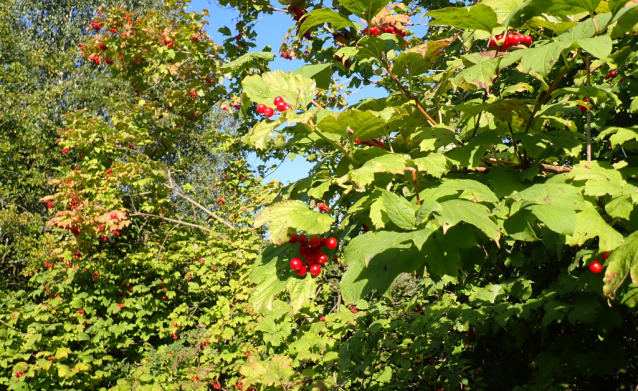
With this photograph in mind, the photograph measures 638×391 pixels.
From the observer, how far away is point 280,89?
4.73 feet

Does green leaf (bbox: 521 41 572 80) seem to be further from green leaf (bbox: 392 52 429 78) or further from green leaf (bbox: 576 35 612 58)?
green leaf (bbox: 392 52 429 78)

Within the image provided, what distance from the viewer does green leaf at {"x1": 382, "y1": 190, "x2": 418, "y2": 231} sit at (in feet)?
3.36

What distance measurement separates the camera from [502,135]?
154 cm

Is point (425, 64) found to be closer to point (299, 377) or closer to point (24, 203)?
point (299, 377)

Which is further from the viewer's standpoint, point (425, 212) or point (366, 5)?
point (366, 5)

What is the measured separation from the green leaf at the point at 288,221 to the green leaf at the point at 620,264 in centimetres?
77

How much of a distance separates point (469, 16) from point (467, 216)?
0.62m

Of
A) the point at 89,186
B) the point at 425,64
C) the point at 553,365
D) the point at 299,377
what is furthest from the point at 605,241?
the point at 89,186

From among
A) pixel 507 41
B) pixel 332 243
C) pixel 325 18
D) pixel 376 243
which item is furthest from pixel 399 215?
pixel 507 41

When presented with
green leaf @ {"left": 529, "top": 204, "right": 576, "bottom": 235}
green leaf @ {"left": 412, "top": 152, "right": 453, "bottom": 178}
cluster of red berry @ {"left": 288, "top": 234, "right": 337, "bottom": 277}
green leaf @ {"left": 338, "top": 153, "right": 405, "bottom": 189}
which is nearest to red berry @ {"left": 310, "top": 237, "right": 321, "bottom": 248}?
cluster of red berry @ {"left": 288, "top": 234, "right": 337, "bottom": 277}

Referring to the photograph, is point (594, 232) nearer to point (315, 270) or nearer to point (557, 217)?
point (557, 217)

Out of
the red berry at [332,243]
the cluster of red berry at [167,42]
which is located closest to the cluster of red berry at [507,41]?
the red berry at [332,243]

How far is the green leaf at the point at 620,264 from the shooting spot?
1.09 meters

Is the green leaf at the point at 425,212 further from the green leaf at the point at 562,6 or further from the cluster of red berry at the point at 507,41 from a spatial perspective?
the cluster of red berry at the point at 507,41
